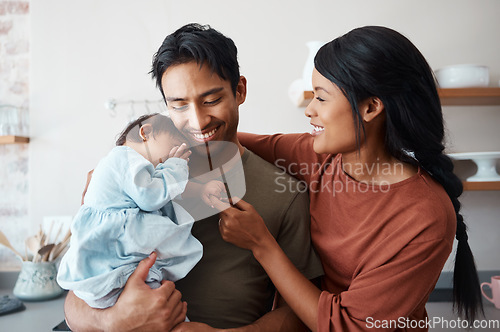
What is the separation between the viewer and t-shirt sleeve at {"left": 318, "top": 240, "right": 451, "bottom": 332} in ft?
2.81

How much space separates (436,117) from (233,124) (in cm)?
52

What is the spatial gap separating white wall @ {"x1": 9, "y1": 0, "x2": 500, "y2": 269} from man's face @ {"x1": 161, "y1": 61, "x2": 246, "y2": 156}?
918 millimetres

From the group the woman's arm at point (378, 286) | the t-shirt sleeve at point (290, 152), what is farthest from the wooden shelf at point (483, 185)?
the woman's arm at point (378, 286)

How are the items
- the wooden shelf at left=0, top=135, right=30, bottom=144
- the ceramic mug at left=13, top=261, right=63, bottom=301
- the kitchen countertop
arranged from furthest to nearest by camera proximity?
1. the wooden shelf at left=0, top=135, right=30, bottom=144
2. the ceramic mug at left=13, top=261, right=63, bottom=301
3. the kitchen countertop

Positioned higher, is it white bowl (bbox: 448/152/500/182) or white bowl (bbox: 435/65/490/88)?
white bowl (bbox: 435/65/490/88)

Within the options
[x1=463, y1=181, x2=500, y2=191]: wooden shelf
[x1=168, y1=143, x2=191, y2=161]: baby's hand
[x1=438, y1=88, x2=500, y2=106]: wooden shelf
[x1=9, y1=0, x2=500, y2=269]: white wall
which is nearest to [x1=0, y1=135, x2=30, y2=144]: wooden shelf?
[x1=9, y1=0, x2=500, y2=269]: white wall

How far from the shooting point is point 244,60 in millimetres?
1965

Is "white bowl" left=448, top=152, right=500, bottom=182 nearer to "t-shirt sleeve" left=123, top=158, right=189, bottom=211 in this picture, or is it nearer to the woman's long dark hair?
the woman's long dark hair

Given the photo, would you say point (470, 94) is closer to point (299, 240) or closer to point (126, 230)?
point (299, 240)

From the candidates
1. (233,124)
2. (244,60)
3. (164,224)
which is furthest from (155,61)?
(244,60)

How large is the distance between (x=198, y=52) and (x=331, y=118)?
0.38 m

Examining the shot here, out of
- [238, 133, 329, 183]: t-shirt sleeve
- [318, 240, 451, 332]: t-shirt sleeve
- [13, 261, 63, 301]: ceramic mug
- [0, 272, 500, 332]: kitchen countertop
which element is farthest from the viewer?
[13, 261, 63, 301]: ceramic mug

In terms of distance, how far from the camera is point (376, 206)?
976mm

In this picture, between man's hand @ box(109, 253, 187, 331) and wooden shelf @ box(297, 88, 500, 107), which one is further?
wooden shelf @ box(297, 88, 500, 107)
